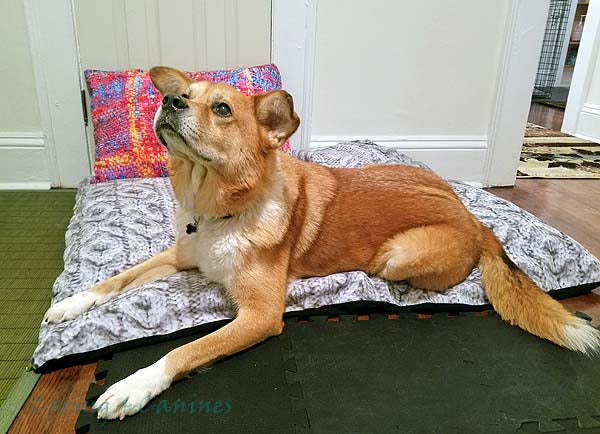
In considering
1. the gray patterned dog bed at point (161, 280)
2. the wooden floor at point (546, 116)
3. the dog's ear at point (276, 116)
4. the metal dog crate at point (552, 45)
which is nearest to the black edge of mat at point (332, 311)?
the gray patterned dog bed at point (161, 280)

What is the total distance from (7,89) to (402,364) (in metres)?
2.68

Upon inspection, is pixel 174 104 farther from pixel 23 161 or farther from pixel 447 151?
pixel 447 151

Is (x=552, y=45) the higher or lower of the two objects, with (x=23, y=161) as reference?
higher

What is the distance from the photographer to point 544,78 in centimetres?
772

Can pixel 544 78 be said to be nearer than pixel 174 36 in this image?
No

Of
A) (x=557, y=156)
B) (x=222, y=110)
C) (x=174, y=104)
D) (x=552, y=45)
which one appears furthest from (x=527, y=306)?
(x=552, y=45)

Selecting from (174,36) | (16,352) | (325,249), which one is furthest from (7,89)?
(325,249)

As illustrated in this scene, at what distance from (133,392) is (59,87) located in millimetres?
2210

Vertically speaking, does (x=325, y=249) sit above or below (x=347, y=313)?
above

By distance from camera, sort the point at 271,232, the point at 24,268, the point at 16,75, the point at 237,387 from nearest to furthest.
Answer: the point at 237,387, the point at 271,232, the point at 24,268, the point at 16,75

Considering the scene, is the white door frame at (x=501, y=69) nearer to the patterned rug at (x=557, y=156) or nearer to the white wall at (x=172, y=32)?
the white wall at (x=172, y=32)

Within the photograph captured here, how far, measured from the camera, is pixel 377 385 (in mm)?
1317

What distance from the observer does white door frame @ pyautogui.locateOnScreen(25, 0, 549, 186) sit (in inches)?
105

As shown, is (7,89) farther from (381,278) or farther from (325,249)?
(381,278)
